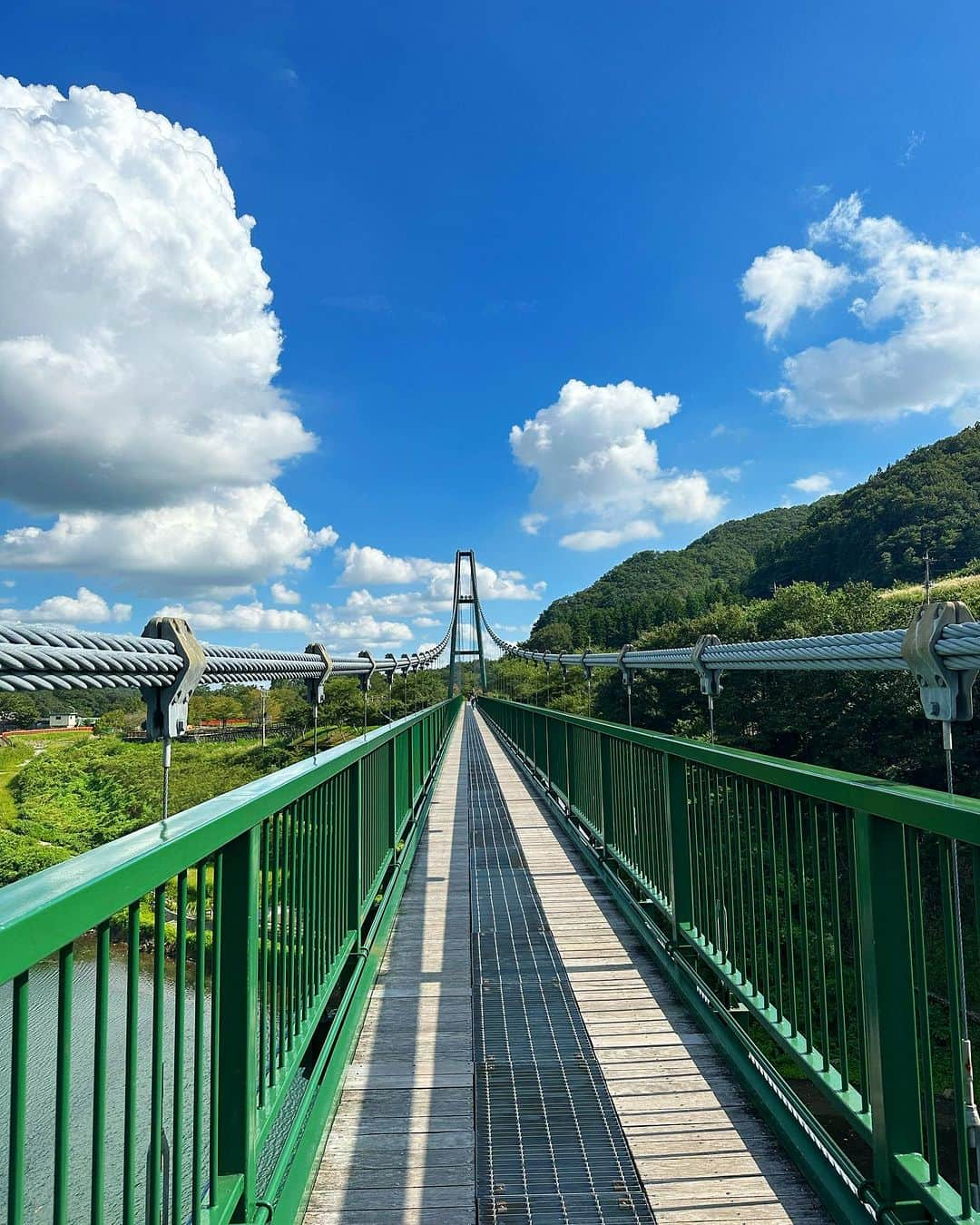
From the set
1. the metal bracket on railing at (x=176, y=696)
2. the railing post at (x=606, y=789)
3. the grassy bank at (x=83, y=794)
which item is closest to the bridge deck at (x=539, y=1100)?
the railing post at (x=606, y=789)

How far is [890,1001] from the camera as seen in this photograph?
55.3 inches

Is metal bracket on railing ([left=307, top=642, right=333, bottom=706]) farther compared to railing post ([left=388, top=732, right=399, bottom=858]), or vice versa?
railing post ([left=388, top=732, right=399, bottom=858])

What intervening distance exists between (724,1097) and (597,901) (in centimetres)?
182

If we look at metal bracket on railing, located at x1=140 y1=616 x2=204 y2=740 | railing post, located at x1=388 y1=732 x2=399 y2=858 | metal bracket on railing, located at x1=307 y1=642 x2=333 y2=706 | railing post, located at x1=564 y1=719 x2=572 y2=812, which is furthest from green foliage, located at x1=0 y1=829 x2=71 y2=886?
metal bracket on railing, located at x1=140 y1=616 x2=204 y2=740

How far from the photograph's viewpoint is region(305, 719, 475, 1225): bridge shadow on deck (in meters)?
1.63

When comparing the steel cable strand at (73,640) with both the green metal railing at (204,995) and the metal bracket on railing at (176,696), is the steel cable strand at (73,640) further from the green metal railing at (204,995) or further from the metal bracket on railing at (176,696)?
the green metal railing at (204,995)

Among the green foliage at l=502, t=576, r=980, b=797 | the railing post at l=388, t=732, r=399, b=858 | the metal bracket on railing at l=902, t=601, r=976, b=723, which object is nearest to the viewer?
the metal bracket on railing at l=902, t=601, r=976, b=723

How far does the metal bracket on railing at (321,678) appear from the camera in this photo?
10.0 ft

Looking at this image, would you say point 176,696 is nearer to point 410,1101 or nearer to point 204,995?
point 204,995

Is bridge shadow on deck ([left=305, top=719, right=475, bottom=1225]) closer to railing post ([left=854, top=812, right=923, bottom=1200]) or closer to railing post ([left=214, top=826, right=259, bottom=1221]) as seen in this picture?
railing post ([left=214, top=826, right=259, bottom=1221])

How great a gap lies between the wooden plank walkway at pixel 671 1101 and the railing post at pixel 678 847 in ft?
0.85

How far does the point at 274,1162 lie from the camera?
1562 mm

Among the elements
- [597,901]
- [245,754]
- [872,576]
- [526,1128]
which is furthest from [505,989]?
[872,576]

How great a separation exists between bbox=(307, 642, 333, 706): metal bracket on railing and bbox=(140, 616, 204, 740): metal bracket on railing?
127cm
